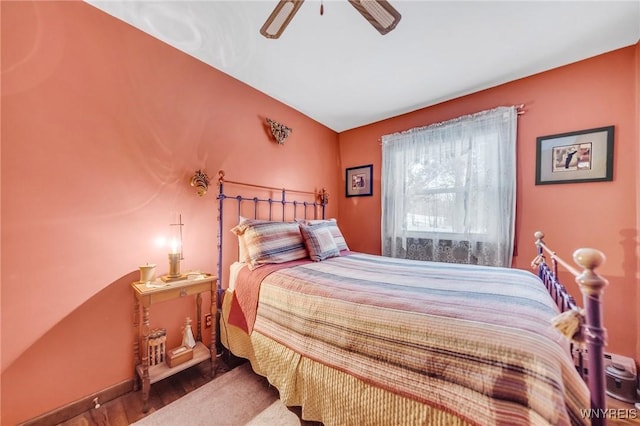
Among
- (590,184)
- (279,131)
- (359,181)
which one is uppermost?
(279,131)

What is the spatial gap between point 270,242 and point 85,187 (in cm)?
125

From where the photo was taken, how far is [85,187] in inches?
58.2

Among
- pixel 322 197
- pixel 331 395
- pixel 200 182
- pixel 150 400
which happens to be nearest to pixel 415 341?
A: pixel 331 395

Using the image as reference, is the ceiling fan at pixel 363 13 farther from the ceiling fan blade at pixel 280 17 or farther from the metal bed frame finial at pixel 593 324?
the metal bed frame finial at pixel 593 324

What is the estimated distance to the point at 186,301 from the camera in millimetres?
1927

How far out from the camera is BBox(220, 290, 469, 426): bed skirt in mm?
943

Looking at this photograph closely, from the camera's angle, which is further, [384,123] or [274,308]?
[384,123]

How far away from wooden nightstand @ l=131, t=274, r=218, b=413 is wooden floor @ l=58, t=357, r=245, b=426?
0.06 metres

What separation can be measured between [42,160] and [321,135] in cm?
277

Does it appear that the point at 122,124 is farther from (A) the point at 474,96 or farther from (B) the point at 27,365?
(A) the point at 474,96

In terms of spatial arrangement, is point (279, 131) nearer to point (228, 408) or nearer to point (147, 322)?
point (147, 322)

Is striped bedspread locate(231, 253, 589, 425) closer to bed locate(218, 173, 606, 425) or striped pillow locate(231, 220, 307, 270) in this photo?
bed locate(218, 173, 606, 425)

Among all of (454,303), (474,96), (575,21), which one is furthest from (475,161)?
(454,303)

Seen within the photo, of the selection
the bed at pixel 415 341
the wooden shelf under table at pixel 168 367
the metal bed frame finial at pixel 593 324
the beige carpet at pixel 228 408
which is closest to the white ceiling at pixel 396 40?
the bed at pixel 415 341
